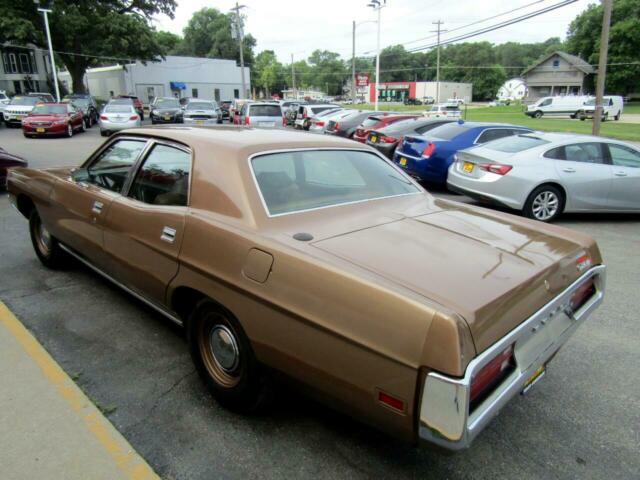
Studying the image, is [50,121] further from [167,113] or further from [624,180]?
[624,180]

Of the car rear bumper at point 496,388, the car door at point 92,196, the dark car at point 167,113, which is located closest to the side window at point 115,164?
the car door at point 92,196

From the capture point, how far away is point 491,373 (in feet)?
6.67

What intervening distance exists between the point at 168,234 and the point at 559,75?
87366 millimetres

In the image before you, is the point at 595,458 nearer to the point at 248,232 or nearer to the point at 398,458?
the point at 398,458

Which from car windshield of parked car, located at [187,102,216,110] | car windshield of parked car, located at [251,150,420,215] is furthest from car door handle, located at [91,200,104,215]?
car windshield of parked car, located at [187,102,216,110]

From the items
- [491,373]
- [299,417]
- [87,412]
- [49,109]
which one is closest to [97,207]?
[87,412]

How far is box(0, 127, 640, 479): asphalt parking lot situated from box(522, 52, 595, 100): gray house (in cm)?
7947

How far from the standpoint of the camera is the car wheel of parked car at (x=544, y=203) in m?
7.63

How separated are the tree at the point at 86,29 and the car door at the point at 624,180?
128 feet

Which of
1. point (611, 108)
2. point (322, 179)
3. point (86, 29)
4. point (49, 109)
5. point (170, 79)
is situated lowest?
point (611, 108)

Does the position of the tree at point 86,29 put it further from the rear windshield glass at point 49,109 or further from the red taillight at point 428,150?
the red taillight at point 428,150

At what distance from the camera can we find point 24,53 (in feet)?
153

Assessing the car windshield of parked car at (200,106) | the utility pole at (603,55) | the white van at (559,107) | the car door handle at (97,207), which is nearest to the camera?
the car door handle at (97,207)

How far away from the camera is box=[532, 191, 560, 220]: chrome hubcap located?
7.66m
